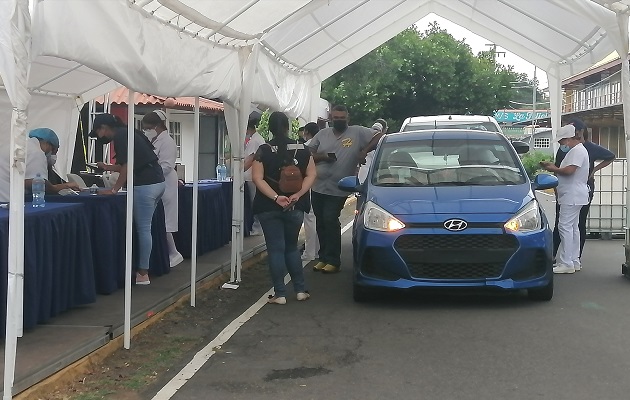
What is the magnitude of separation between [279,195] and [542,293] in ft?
9.27

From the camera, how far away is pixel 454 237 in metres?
7.35

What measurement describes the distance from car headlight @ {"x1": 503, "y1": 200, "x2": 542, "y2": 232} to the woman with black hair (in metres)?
2.02

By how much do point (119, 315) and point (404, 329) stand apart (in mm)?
2559

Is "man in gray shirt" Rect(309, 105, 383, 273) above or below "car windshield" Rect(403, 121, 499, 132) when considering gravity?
below

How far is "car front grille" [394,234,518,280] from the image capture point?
7.36m

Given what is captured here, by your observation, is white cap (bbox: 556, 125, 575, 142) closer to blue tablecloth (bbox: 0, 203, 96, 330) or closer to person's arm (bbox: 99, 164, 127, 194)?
person's arm (bbox: 99, 164, 127, 194)

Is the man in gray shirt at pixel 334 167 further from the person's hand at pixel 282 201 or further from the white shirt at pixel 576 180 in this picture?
the white shirt at pixel 576 180

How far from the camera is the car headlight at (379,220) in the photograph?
753 centimetres

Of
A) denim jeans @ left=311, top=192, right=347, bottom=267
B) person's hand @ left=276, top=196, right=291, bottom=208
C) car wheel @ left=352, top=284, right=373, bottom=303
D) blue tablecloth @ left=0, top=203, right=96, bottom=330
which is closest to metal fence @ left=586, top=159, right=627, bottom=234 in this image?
denim jeans @ left=311, top=192, right=347, bottom=267

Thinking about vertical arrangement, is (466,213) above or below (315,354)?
above

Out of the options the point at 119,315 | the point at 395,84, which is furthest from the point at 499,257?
the point at 395,84

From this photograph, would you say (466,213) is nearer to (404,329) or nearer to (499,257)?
(499,257)

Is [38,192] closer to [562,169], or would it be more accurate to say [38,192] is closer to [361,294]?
[361,294]

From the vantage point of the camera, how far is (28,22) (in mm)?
4477
